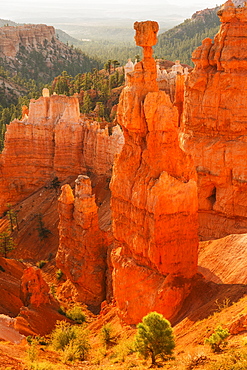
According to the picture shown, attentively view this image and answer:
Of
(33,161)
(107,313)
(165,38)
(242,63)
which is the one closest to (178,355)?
(107,313)

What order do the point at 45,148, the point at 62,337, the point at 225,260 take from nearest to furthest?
1. the point at 62,337
2. the point at 225,260
3. the point at 45,148

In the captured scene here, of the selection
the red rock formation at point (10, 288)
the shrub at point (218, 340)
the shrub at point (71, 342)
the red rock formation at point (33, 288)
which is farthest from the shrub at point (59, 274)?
the shrub at point (218, 340)

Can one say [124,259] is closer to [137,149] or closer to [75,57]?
[137,149]

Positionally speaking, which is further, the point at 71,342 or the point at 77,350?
the point at 71,342

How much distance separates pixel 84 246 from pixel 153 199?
916cm

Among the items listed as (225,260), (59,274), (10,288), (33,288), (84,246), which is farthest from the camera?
(59,274)

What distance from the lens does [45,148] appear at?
121 ft

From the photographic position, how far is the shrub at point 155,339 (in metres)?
11.6

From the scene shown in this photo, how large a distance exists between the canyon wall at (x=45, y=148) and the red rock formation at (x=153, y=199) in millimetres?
18606

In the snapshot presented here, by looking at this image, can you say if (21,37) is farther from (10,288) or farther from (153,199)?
(153,199)

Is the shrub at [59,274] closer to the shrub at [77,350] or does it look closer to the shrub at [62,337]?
the shrub at [62,337]

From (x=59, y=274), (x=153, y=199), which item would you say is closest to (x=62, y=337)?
(x=153, y=199)

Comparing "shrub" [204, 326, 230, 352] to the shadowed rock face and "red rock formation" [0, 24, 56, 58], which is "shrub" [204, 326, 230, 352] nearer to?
the shadowed rock face

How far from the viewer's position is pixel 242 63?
23.7 m
